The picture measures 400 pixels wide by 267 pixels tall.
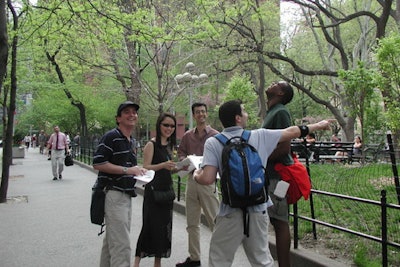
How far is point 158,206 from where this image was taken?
4719 mm

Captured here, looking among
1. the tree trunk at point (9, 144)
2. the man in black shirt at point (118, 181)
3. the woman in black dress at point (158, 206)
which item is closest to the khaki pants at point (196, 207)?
the woman in black dress at point (158, 206)

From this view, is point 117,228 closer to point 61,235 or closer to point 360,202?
point 360,202

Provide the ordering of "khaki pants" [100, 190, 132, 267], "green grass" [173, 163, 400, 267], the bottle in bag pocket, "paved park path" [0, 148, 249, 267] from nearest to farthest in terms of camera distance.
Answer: the bottle in bag pocket, "khaki pants" [100, 190, 132, 267], "green grass" [173, 163, 400, 267], "paved park path" [0, 148, 249, 267]

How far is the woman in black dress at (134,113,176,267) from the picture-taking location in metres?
4.71

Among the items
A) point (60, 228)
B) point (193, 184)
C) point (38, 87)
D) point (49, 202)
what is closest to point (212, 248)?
point (193, 184)

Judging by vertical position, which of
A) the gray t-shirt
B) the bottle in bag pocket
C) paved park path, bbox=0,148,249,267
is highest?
the gray t-shirt

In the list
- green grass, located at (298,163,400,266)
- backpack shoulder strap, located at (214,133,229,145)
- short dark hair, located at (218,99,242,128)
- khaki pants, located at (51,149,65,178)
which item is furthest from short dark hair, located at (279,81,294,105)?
khaki pants, located at (51,149,65,178)

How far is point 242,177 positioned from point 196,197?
219 cm

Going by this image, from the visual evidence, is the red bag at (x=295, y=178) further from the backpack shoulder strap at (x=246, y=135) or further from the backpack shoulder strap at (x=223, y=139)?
the backpack shoulder strap at (x=223, y=139)

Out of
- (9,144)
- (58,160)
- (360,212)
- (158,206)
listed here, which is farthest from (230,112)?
(58,160)

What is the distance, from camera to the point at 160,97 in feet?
45.8

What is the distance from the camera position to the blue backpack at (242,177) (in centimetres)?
321

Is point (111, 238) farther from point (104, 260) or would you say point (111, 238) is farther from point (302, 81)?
point (302, 81)

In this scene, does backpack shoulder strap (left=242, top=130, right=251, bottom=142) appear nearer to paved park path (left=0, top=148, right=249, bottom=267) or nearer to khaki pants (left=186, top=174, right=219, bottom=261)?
khaki pants (left=186, top=174, right=219, bottom=261)
